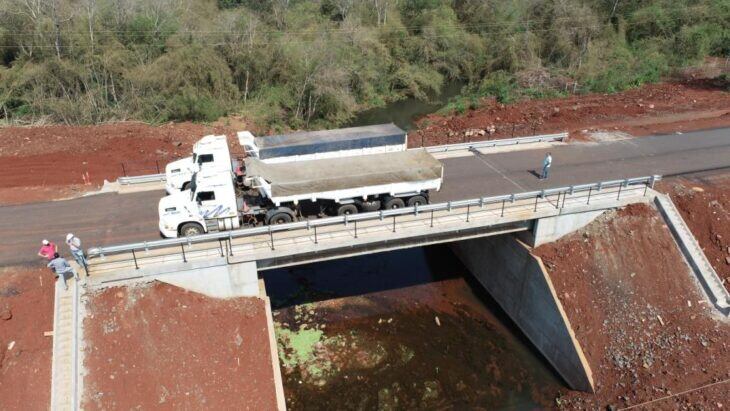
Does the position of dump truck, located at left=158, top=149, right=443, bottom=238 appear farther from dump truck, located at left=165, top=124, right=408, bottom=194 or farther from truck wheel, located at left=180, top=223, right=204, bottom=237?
dump truck, located at left=165, top=124, right=408, bottom=194

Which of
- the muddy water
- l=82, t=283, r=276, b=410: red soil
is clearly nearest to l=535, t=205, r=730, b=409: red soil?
the muddy water

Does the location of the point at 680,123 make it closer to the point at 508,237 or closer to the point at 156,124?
the point at 508,237

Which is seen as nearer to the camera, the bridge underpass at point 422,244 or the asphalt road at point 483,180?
the bridge underpass at point 422,244

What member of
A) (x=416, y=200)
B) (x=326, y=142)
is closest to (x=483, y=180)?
(x=416, y=200)

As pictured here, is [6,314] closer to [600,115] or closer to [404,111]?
[600,115]

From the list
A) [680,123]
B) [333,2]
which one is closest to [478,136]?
[680,123]

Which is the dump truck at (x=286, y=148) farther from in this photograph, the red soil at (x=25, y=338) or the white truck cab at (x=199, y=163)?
the red soil at (x=25, y=338)

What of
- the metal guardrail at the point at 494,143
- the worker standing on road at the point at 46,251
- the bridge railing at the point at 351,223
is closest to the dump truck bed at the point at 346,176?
the bridge railing at the point at 351,223
